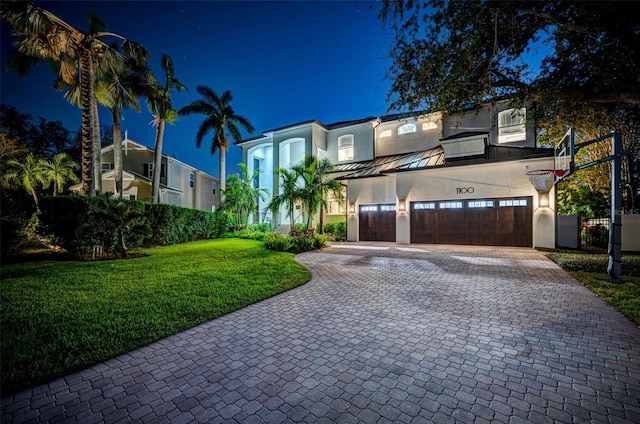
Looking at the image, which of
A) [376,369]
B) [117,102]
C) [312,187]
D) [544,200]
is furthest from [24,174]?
[544,200]

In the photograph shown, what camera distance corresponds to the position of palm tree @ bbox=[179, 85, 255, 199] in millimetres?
24781

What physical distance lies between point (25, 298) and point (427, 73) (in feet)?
34.6

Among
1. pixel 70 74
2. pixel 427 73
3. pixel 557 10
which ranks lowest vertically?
pixel 427 73

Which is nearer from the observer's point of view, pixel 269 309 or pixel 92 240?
pixel 269 309

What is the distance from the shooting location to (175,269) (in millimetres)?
8414

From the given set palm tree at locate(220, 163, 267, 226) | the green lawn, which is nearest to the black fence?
the green lawn

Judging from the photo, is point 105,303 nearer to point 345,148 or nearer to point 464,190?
point 464,190

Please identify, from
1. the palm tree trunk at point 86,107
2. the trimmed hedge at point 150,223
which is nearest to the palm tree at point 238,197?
the trimmed hedge at point 150,223

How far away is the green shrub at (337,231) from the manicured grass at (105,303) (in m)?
11.0

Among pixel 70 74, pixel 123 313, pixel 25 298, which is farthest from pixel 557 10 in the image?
pixel 70 74

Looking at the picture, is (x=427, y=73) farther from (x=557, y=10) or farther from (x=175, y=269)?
(x=175, y=269)

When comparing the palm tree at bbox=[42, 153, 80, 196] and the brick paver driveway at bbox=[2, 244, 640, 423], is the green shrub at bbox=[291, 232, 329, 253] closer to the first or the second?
the brick paver driveway at bbox=[2, 244, 640, 423]

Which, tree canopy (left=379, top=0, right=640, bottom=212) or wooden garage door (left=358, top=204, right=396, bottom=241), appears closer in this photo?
tree canopy (left=379, top=0, right=640, bottom=212)

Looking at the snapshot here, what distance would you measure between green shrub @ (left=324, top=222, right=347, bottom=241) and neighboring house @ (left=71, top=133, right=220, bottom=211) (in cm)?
1064
